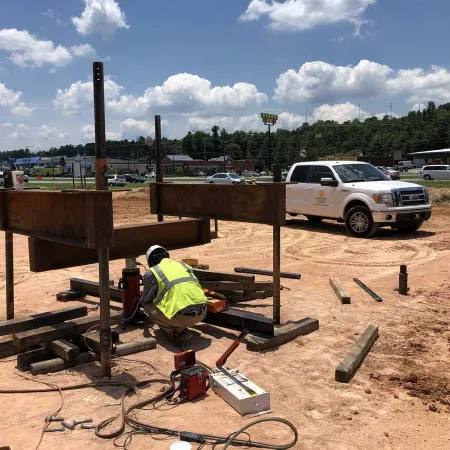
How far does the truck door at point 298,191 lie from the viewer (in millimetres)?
15547

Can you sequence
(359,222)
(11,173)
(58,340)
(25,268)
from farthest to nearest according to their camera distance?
(359,222) → (25,268) → (11,173) → (58,340)

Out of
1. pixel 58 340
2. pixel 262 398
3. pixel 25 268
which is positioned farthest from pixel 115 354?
pixel 25 268

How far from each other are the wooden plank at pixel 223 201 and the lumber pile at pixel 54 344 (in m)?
2.01

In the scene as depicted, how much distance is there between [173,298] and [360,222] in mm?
9552

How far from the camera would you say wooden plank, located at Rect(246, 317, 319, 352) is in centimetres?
547

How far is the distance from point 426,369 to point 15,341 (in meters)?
4.21

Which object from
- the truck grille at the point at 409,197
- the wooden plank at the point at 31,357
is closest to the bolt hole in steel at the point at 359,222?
the truck grille at the point at 409,197

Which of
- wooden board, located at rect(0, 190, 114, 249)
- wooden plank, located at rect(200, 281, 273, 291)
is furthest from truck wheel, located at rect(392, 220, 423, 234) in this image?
wooden board, located at rect(0, 190, 114, 249)

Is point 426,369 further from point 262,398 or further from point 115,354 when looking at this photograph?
point 115,354

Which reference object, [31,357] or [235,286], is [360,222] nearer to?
[235,286]

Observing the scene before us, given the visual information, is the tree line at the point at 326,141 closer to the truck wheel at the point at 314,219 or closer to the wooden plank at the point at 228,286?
the truck wheel at the point at 314,219

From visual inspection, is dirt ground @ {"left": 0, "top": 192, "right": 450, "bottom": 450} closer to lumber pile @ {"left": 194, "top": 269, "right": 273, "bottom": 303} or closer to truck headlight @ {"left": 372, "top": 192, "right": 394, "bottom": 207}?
lumber pile @ {"left": 194, "top": 269, "right": 273, "bottom": 303}

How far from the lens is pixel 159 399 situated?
427cm

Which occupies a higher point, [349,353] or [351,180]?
[351,180]
